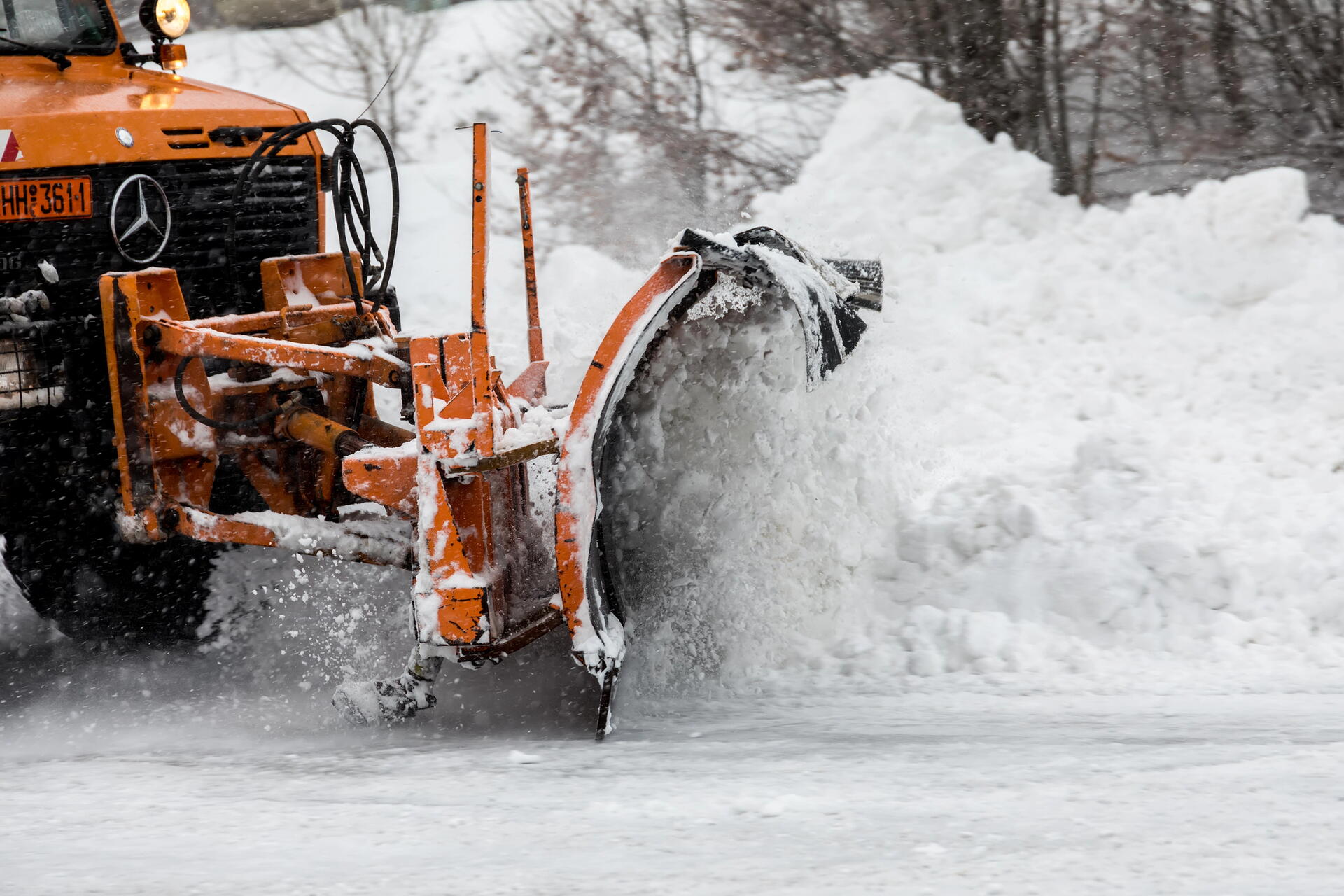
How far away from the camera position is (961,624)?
405cm

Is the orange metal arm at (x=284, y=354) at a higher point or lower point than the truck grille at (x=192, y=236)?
lower

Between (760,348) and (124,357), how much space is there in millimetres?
1904

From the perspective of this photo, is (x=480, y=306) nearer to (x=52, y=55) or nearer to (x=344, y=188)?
(x=344, y=188)

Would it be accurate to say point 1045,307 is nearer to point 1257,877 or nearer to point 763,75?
point 763,75

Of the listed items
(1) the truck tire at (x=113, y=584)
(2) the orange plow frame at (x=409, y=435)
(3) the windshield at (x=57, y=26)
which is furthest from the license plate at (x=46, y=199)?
(1) the truck tire at (x=113, y=584)

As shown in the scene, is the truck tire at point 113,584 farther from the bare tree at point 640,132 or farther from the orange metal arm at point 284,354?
the bare tree at point 640,132

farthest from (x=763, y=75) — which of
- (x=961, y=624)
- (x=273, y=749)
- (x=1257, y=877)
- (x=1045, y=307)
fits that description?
(x=1257, y=877)

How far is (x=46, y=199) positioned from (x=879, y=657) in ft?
9.44

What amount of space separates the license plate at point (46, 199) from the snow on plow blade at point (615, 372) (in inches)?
70.3

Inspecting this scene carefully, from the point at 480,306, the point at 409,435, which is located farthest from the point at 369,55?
the point at 480,306

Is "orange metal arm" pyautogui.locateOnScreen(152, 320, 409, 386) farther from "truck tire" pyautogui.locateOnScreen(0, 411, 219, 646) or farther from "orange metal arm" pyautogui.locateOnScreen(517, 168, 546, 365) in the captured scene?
"orange metal arm" pyautogui.locateOnScreen(517, 168, 546, 365)

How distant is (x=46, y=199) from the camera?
389cm

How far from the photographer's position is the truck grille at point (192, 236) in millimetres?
3930

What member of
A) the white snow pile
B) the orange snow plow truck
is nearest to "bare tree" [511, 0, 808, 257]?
the white snow pile
